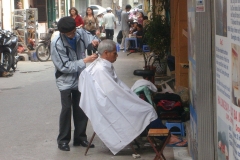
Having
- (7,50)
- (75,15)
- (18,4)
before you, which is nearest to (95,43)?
(7,50)

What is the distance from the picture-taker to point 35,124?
888 cm

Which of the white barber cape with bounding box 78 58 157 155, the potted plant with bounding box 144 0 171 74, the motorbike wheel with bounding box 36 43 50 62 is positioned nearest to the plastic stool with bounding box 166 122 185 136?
the white barber cape with bounding box 78 58 157 155

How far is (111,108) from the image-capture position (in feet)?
21.6

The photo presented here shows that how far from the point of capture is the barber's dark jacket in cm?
694

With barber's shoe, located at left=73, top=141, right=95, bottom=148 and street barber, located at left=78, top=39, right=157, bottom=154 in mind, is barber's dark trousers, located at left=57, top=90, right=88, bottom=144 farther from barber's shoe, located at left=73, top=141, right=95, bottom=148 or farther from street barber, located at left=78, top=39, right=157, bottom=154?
street barber, located at left=78, top=39, right=157, bottom=154

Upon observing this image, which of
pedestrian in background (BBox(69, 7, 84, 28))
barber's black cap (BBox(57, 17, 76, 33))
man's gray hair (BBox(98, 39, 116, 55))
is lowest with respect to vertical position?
man's gray hair (BBox(98, 39, 116, 55))

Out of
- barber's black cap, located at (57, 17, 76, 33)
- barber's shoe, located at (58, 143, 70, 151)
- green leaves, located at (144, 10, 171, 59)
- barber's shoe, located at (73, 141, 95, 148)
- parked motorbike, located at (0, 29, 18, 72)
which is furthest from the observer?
parked motorbike, located at (0, 29, 18, 72)

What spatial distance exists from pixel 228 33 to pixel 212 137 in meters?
1.62

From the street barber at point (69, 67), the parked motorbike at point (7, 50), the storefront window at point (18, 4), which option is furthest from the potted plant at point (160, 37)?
the storefront window at point (18, 4)

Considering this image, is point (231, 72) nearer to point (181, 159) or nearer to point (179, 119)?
point (181, 159)

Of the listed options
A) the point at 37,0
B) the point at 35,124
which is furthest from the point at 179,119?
the point at 37,0

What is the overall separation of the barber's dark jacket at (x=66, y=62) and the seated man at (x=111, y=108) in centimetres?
25

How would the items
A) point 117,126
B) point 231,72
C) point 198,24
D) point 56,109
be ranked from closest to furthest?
1. point 231,72
2. point 198,24
3. point 117,126
4. point 56,109

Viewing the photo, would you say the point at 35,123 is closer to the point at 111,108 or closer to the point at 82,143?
the point at 82,143
